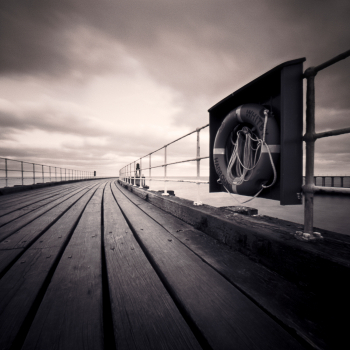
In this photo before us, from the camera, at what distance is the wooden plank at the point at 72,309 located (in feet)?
1.44

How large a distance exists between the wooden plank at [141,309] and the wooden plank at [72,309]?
49mm

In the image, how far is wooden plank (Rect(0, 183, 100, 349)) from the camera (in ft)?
1.55

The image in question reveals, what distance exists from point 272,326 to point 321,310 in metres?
0.18

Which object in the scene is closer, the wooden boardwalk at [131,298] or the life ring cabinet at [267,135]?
the wooden boardwalk at [131,298]

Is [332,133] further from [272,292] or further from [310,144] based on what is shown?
[272,292]

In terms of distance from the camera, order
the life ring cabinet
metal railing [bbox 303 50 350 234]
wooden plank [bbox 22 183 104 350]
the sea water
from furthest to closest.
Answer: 1. the sea water
2. the life ring cabinet
3. metal railing [bbox 303 50 350 234]
4. wooden plank [bbox 22 183 104 350]

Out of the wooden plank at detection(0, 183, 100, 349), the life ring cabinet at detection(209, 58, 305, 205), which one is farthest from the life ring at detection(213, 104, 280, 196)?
the wooden plank at detection(0, 183, 100, 349)

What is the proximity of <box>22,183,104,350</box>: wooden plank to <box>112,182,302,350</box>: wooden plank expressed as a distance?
0.82 ft

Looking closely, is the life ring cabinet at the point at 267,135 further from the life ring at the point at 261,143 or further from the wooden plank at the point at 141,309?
the wooden plank at the point at 141,309

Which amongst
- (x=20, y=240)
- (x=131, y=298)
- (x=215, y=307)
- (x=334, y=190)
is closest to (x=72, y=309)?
(x=131, y=298)

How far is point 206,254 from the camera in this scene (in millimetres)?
929

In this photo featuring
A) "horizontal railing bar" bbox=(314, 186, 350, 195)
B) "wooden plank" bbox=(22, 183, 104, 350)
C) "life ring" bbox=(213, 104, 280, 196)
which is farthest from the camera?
"life ring" bbox=(213, 104, 280, 196)

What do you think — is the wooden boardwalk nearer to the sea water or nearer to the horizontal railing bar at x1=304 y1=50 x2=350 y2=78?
the horizontal railing bar at x1=304 y1=50 x2=350 y2=78

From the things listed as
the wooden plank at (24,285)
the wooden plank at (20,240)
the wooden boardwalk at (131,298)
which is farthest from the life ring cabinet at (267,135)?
the wooden plank at (20,240)
